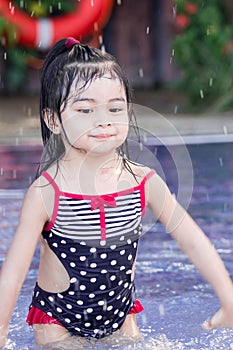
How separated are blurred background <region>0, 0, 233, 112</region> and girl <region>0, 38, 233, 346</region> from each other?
8626 millimetres

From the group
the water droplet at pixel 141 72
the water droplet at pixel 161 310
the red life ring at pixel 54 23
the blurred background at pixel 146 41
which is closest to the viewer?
the water droplet at pixel 161 310

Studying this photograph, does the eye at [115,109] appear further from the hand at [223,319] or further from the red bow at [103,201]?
the hand at [223,319]

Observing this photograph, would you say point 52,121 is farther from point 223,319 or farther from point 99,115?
point 223,319

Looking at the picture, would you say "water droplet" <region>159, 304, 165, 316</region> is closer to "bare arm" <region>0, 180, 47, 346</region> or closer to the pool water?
the pool water

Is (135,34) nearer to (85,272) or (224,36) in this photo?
(224,36)

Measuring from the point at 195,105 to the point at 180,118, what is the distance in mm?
837

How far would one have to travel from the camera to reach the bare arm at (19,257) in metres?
2.68

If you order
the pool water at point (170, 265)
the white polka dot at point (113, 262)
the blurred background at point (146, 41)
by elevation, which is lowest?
the blurred background at point (146, 41)

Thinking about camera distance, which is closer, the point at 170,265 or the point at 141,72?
the point at 170,265

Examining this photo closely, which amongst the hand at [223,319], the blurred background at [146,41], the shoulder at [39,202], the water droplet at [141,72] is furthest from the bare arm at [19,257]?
the water droplet at [141,72]

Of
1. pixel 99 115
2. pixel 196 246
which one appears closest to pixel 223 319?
pixel 196 246

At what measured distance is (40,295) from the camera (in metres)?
2.88

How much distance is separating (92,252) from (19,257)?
245mm

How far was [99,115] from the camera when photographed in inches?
107
